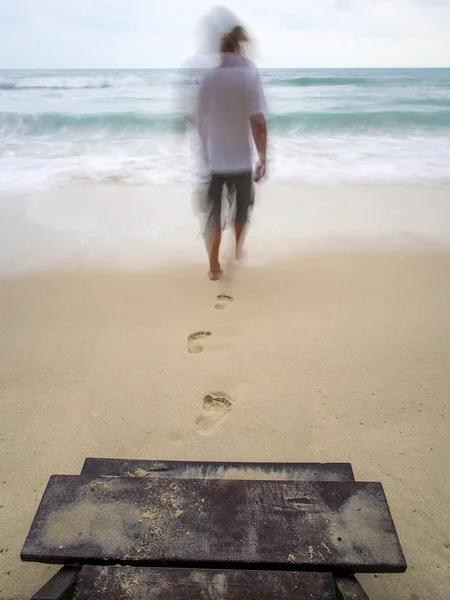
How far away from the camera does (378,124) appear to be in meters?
12.5

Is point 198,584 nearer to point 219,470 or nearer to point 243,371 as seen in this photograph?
point 219,470

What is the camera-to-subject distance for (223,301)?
3.29 meters

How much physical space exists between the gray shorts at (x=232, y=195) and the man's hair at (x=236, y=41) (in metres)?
0.77

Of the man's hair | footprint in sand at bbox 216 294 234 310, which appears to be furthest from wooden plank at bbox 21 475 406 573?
the man's hair

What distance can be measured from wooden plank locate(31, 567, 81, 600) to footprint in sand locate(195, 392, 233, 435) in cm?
96

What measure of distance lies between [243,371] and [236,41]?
2.05 m

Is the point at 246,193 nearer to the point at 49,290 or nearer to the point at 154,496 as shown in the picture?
the point at 49,290

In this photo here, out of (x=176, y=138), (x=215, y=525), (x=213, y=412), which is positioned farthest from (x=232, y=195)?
(x=176, y=138)

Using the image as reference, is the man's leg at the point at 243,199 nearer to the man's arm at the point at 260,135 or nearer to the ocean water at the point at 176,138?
the man's arm at the point at 260,135

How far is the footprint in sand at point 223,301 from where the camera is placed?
10.6ft

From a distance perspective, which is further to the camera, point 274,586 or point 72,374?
point 72,374

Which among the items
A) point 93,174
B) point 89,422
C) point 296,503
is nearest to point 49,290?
point 89,422

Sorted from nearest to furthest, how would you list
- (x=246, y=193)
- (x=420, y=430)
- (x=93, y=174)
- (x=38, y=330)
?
1. (x=420, y=430)
2. (x=38, y=330)
3. (x=246, y=193)
4. (x=93, y=174)

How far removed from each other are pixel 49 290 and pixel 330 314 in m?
2.19
